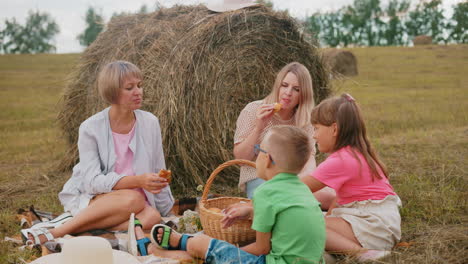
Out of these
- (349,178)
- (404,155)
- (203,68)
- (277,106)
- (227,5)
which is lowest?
(404,155)

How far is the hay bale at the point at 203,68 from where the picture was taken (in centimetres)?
471

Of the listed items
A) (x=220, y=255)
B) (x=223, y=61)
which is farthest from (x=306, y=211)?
(x=223, y=61)

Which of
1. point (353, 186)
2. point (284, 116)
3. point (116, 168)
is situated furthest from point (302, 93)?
point (116, 168)

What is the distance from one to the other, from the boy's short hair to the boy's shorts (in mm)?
551

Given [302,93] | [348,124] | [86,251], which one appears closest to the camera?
[86,251]

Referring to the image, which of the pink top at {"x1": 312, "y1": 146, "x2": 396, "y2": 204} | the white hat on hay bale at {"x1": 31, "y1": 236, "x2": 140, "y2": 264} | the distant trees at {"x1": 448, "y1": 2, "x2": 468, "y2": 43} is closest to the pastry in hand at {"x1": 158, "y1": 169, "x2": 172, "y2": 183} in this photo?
the white hat on hay bale at {"x1": 31, "y1": 236, "x2": 140, "y2": 264}

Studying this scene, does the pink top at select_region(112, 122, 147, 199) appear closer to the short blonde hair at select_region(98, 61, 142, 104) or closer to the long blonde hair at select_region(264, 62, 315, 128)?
the short blonde hair at select_region(98, 61, 142, 104)

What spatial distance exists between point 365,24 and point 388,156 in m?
46.6

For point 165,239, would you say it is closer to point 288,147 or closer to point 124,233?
point 124,233

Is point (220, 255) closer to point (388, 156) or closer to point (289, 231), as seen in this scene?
point (289, 231)

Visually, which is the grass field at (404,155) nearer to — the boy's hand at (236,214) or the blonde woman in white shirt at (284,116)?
the boy's hand at (236,214)

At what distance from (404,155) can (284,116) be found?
2597mm

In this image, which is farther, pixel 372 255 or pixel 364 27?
pixel 364 27

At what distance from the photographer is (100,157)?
3721mm
